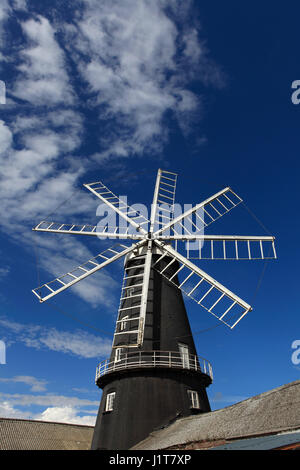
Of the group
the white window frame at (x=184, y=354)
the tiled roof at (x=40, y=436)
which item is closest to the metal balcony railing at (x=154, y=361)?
the white window frame at (x=184, y=354)

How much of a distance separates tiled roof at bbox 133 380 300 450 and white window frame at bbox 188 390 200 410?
82.9 inches

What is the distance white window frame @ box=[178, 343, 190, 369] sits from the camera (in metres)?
16.7

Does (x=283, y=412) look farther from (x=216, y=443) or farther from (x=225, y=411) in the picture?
(x=225, y=411)

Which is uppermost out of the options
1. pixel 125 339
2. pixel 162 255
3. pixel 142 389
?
pixel 162 255

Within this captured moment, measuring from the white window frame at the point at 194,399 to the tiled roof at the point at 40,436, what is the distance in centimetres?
1547

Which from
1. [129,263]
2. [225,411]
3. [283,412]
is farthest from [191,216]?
[283,412]

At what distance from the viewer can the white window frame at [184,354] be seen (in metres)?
16.7

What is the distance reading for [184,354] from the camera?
1717cm

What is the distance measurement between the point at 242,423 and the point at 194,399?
206 inches

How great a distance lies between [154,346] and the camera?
1664 centimetres

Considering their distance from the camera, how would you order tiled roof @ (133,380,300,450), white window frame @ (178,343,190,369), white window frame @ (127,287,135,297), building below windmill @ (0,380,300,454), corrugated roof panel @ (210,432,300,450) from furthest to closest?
white window frame @ (127,287,135,297) → white window frame @ (178,343,190,369) → tiled roof @ (133,380,300,450) → building below windmill @ (0,380,300,454) → corrugated roof panel @ (210,432,300,450)

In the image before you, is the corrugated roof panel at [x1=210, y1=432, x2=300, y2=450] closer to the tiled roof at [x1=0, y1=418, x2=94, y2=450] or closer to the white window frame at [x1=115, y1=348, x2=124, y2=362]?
the white window frame at [x1=115, y1=348, x2=124, y2=362]

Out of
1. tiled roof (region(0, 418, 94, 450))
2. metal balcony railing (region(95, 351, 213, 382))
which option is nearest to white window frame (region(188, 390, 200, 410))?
metal balcony railing (region(95, 351, 213, 382))

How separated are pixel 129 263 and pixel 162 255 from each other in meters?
2.11
